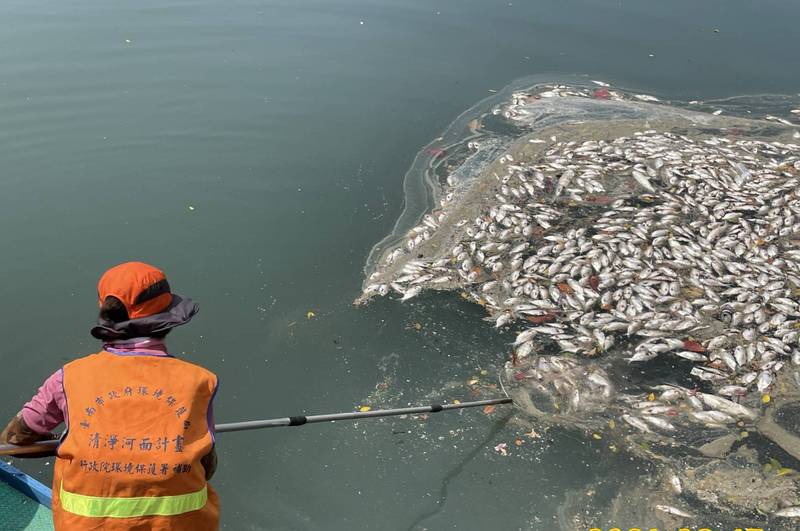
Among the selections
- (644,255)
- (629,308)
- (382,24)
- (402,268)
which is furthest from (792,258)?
(382,24)

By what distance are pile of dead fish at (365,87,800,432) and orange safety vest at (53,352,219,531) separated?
12.7 ft

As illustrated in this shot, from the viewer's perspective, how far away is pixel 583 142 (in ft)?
32.6

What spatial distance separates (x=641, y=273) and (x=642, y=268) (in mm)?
112

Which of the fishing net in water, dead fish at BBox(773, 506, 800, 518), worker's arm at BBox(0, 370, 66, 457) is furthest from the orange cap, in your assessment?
dead fish at BBox(773, 506, 800, 518)

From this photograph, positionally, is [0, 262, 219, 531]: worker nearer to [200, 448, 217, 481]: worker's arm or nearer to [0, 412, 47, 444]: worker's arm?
[200, 448, 217, 481]: worker's arm

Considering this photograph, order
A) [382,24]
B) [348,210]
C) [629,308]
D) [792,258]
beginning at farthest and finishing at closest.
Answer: [382,24]
[348,210]
[792,258]
[629,308]

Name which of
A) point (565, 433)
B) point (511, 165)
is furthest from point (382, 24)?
point (565, 433)

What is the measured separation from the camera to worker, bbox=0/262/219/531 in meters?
2.37

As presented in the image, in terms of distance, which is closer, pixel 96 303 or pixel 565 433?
pixel 565 433

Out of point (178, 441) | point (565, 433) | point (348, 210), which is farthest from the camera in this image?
point (348, 210)

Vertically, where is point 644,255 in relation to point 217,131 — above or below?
below

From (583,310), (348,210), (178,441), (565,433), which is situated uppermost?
(178,441)

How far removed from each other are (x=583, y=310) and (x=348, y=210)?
350 centimetres

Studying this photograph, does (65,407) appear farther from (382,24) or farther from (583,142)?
(382,24)
